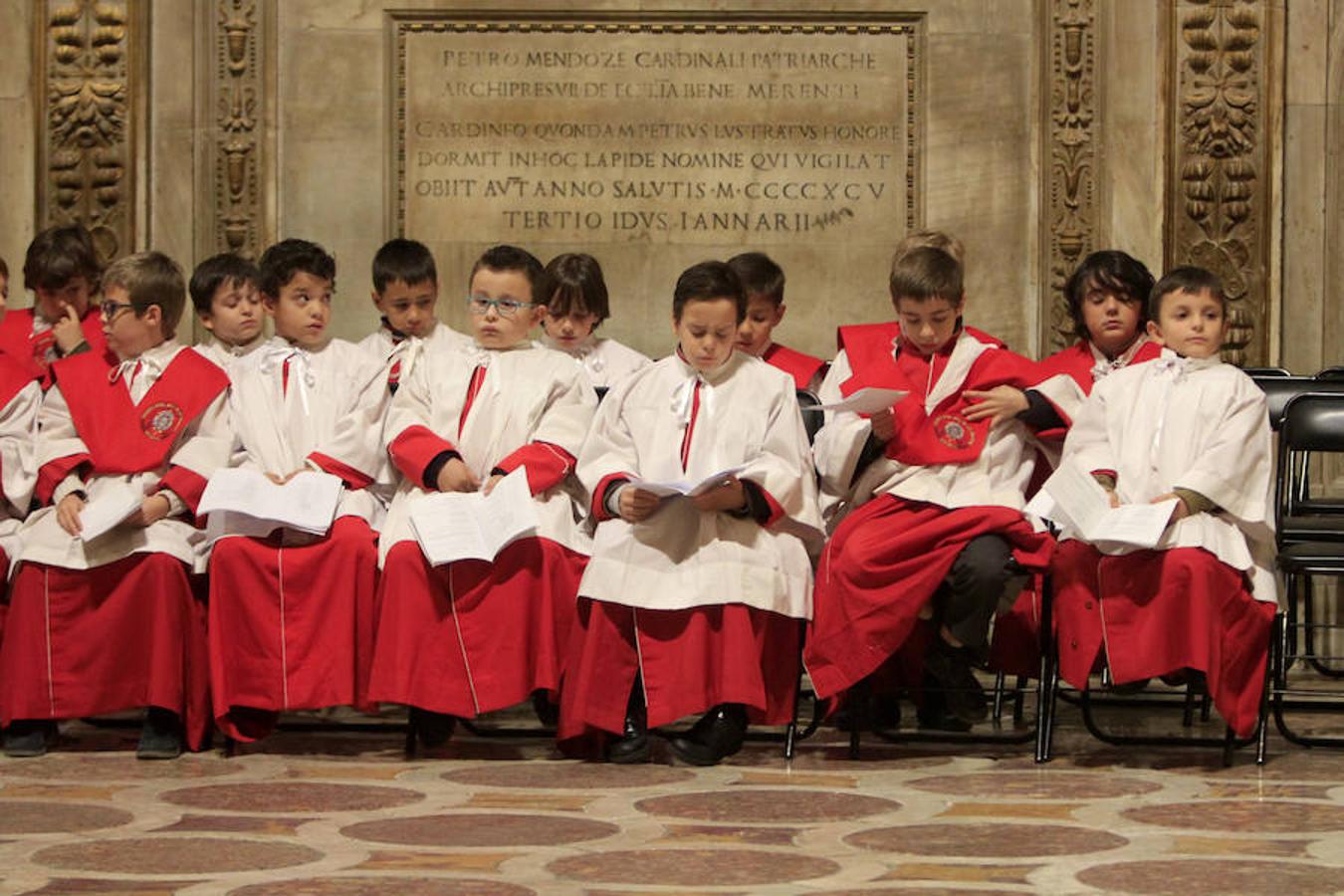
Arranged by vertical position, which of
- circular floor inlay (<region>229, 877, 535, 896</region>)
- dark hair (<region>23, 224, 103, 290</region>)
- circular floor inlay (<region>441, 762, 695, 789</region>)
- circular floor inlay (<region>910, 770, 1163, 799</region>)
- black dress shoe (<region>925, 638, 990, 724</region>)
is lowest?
circular floor inlay (<region>441, 762, 695, 789</region>)

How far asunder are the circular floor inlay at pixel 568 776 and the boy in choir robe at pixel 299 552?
0.77m

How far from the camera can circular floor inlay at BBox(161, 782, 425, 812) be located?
560cm

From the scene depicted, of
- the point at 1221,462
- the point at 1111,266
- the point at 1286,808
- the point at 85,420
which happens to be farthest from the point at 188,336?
the point at 1286,808

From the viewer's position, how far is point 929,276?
Answer: 6938mm

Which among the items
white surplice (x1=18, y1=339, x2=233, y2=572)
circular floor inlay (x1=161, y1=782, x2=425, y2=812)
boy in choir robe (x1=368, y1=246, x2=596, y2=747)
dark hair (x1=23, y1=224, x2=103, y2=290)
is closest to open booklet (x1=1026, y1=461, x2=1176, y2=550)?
boy in choir robe (x1=368, y1=246, x2=596, y2=747)

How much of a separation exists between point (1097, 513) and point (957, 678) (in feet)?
2.44

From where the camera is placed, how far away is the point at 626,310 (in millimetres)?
10094

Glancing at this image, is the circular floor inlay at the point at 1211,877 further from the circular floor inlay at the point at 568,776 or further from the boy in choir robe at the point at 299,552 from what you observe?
the boy in choir robe at the point at 299,552

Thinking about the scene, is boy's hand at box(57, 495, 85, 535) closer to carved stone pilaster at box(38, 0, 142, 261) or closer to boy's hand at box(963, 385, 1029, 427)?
boy's hand at box(963, 385, 1029, 427)

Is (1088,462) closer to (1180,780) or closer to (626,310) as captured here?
(1180,780)

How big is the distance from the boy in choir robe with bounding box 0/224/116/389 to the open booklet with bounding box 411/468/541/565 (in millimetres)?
1949

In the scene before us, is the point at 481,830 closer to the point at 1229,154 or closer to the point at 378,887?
the point at 378,887

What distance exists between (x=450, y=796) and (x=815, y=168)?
16.5 ft

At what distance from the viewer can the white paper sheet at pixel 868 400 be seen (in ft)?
21.7
